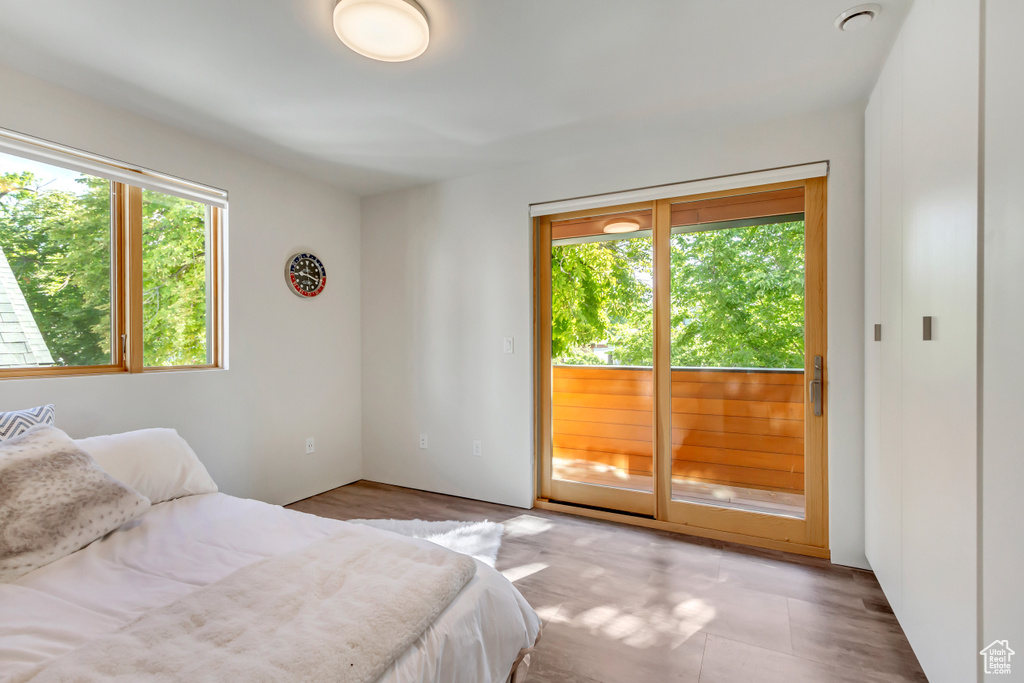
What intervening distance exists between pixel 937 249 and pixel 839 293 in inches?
44.8

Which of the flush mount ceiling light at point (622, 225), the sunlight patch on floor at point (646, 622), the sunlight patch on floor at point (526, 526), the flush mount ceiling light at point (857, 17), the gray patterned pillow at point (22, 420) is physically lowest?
the sunlight patch on floor at point (526, 526)

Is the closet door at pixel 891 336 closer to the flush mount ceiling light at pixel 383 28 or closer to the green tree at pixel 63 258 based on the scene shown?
the flush mount ceiling light at pixel 383 28

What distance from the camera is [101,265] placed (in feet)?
8.48

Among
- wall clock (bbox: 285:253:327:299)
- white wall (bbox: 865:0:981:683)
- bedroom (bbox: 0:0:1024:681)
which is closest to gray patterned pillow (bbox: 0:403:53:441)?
bedroom (bbox: 0:0:1024:681)

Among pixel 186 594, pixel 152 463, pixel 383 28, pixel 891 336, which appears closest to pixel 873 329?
pixel 891 336

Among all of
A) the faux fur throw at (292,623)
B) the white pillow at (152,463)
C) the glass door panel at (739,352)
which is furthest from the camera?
the glass door panel at (739,352)

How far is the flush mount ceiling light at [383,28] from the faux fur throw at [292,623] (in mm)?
1913

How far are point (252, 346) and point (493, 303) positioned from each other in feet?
5.71

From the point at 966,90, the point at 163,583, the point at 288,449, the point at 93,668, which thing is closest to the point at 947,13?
the point at 966,90

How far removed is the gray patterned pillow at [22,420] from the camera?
189 cm

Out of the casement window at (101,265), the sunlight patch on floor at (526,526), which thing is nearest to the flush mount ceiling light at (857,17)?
the sunlight patch on floor at (526,526)

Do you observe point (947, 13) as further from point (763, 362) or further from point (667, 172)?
point (763, 362)

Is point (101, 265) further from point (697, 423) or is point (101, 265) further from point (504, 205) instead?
point (697, 423)

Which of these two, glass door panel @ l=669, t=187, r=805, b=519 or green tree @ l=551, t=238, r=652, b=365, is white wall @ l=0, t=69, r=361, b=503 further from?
glass door panel @ l=669, t=187, r=805, b=519
